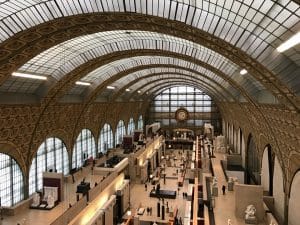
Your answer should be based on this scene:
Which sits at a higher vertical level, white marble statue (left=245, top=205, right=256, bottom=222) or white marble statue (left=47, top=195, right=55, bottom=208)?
white marble statue (left=245, top=205, right=256, bottom=222)

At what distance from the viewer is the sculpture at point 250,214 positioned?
59.2 feet

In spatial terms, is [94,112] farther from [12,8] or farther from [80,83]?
[12,8]

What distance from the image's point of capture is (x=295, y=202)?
1952 cm

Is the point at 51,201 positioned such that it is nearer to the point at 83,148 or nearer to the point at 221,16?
the point at 221,16

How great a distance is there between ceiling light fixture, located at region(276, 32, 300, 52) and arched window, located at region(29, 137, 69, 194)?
83.5 feet

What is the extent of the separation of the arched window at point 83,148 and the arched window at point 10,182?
1242cm

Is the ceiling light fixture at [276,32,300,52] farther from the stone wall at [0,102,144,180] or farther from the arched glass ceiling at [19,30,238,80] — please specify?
the stone wall at [0,102,144,180]

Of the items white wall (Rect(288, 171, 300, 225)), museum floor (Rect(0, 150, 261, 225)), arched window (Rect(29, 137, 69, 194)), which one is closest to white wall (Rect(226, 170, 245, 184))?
museum floor (Rect(0, 150, 261, 225))

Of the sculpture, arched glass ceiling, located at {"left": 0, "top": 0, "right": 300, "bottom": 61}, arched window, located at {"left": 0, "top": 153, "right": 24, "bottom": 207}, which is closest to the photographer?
arched glass ceiling, located at {"left": 0, "top": 0, "right": 300, "bottom": 61}

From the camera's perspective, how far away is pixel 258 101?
24141 mm

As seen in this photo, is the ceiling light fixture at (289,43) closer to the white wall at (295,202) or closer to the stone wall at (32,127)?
the white wall at (295,202)

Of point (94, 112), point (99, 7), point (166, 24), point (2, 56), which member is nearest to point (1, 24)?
point (2, 56)

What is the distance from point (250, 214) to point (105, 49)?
62.1ft

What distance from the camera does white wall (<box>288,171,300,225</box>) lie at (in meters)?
19.0
